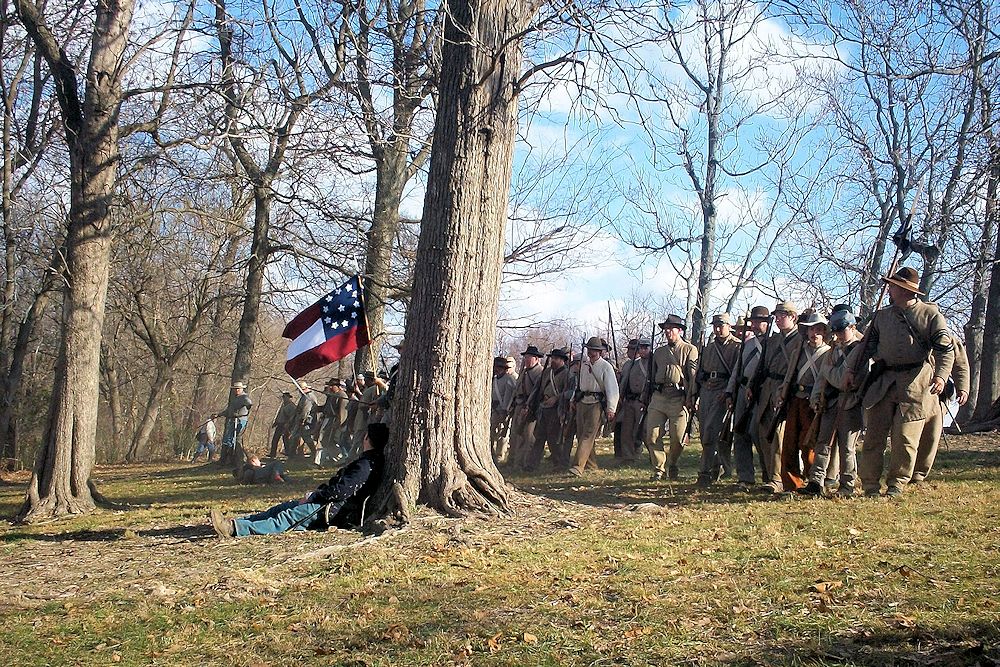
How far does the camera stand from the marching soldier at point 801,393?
11.2 meters

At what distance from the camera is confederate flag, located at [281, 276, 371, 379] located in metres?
12.3

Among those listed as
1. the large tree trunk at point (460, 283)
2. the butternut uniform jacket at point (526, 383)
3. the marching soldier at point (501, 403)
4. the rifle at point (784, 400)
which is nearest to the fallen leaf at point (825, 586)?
the large tree trunk at point (460, 283)

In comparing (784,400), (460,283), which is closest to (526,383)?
(784,400)

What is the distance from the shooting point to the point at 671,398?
14.3m

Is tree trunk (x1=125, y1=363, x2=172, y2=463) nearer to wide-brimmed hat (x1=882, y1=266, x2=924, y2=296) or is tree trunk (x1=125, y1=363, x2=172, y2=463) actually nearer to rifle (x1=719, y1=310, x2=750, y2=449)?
rifle (x1=719, y1=310, x2=750, y2=449)

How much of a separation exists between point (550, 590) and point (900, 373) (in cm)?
537

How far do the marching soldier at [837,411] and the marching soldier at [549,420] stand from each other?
695 cm

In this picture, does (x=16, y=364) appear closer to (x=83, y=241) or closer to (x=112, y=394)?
(x=83, y=241)

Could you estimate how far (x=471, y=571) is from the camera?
7.30m

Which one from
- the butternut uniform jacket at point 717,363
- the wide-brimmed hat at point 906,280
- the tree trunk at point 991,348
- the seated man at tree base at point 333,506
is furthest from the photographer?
the tree trunk at point 991,348

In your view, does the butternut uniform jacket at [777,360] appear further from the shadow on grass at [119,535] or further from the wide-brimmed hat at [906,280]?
the shadow on grass at [119,535]

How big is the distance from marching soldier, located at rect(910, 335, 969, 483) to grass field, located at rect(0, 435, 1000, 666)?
0.27 m

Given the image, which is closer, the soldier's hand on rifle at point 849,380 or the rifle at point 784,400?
the soldier's hand on rifle at point 849,380

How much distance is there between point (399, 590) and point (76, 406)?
8289 mm
